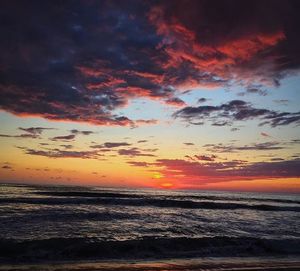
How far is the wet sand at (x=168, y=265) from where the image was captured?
9852mm

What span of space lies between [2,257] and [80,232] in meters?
5.49

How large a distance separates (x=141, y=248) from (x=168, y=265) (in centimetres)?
340

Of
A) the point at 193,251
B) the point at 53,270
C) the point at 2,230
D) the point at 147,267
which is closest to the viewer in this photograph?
the point at 53,270

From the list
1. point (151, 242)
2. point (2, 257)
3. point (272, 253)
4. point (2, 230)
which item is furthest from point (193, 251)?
point (2, 230)

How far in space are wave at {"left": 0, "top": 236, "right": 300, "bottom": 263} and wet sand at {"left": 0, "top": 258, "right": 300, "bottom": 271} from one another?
1135 mm

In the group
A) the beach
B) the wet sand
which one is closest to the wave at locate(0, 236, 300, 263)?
the beach

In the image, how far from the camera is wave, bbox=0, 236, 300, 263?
12188mm

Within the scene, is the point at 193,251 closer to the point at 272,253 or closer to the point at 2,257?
the point at 272,253

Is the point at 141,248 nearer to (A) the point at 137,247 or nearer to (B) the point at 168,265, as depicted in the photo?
(A) the point at 137,247

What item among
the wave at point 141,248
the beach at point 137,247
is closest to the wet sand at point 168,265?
the beach at point 137,247

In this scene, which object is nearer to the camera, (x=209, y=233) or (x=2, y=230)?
(x=2, y=230)

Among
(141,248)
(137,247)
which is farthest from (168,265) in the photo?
(137,247)

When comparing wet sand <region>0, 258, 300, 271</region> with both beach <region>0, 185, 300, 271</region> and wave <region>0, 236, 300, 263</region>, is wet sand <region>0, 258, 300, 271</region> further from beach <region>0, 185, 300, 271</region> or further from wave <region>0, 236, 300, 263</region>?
wave <region>0, 236, 300, 263</region>

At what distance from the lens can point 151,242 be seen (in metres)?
14.7
